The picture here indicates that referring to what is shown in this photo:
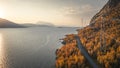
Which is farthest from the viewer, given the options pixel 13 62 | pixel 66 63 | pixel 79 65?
pixel 13 62

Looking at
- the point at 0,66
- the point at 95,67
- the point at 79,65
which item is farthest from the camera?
the point at 0,66

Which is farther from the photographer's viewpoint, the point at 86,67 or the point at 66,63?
the point at 66,63

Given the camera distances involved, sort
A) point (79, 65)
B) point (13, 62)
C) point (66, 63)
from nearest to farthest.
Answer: point (79, 65), point (66, 63), point (13, 62)

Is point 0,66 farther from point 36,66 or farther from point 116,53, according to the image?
point 116,53

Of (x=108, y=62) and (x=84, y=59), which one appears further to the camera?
(x=84, y=59)

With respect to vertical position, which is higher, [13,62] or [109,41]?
[109,41]

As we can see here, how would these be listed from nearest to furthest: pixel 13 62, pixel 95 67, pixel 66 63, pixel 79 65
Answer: pixel 95 67
pixel 79 65
pixel 66 63
pixel 13 62

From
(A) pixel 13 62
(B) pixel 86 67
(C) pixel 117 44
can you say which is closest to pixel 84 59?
(B) pixel 86 67

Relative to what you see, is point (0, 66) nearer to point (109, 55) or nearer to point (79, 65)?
point (79, 65)

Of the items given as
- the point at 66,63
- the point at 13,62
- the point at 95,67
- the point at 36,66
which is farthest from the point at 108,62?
the point at 13,62
